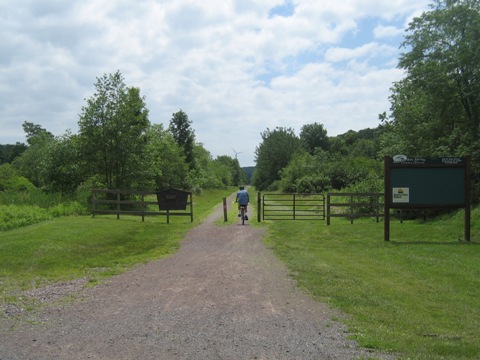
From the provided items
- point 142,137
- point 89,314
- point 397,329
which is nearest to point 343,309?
point 397,329

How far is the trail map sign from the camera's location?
15.4 metres

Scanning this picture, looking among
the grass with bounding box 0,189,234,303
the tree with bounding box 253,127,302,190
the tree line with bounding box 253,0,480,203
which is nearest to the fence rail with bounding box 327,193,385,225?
the tree line with bounding box 253,0,480,203

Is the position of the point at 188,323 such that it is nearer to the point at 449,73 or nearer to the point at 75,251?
the point at 75,251

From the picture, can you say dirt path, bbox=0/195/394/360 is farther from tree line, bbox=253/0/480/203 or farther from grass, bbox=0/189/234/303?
tree line, bbox=253/0/480/203

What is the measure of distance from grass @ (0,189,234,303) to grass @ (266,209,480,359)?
3925mm

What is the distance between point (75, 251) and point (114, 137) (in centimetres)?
1649

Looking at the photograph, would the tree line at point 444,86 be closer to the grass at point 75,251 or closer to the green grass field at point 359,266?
the green grass field at point 359,266

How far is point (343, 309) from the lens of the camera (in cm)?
678

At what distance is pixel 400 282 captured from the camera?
885 cm

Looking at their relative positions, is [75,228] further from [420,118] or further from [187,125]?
[187,125]

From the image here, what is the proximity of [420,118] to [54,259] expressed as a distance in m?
20.9

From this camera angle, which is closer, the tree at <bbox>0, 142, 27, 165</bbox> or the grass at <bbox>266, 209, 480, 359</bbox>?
the grass at <bbox>266, 209, 480, 359</bbox>

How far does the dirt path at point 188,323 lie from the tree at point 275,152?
69858 millimetres

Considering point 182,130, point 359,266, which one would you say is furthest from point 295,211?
point 182,130
